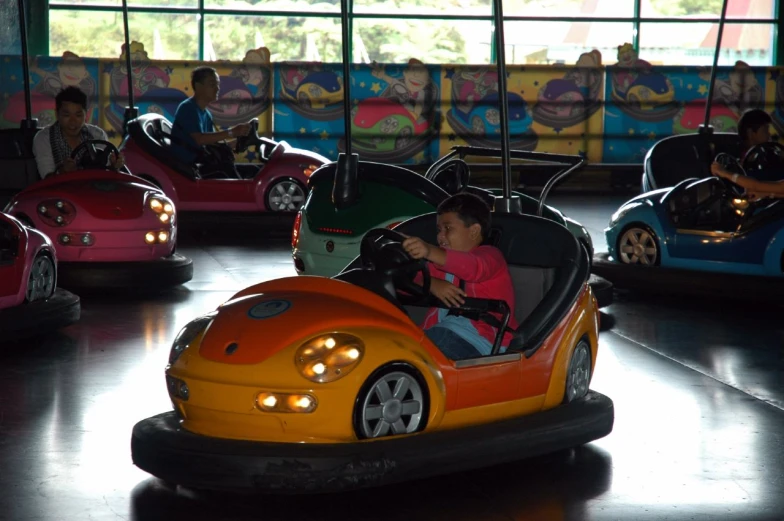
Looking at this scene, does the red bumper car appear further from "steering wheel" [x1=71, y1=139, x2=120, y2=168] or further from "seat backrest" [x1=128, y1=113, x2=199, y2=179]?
"steering wheel" [x1=71, y1=139, x2=120, y2=168]

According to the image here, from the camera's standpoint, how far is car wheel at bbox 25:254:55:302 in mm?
4852

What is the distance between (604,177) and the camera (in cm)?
1346

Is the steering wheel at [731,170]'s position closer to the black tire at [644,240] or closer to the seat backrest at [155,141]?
the black tire at [644,240]

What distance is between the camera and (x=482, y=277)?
11.0 feet

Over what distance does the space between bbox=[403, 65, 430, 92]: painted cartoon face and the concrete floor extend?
8247 millimetres

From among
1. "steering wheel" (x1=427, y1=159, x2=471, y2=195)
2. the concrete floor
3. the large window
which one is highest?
the large window

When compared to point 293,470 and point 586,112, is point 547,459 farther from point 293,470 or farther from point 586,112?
point 586,112

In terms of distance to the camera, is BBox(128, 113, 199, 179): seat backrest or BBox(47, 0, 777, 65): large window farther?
BBox(47, 0, 777, 65): large window

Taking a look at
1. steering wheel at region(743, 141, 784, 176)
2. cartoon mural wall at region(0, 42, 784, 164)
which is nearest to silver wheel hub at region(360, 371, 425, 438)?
steering wheel at region(743, 141, 784, 176)

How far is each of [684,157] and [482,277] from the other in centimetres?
450

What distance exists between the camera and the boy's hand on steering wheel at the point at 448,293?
3.24m

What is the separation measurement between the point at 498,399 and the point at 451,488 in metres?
0.29

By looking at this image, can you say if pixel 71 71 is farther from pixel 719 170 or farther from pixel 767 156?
pixel 719 170

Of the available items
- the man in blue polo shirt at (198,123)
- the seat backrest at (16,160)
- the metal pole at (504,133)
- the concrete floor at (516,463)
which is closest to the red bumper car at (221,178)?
the man in blue polo shirt at (198,123)
